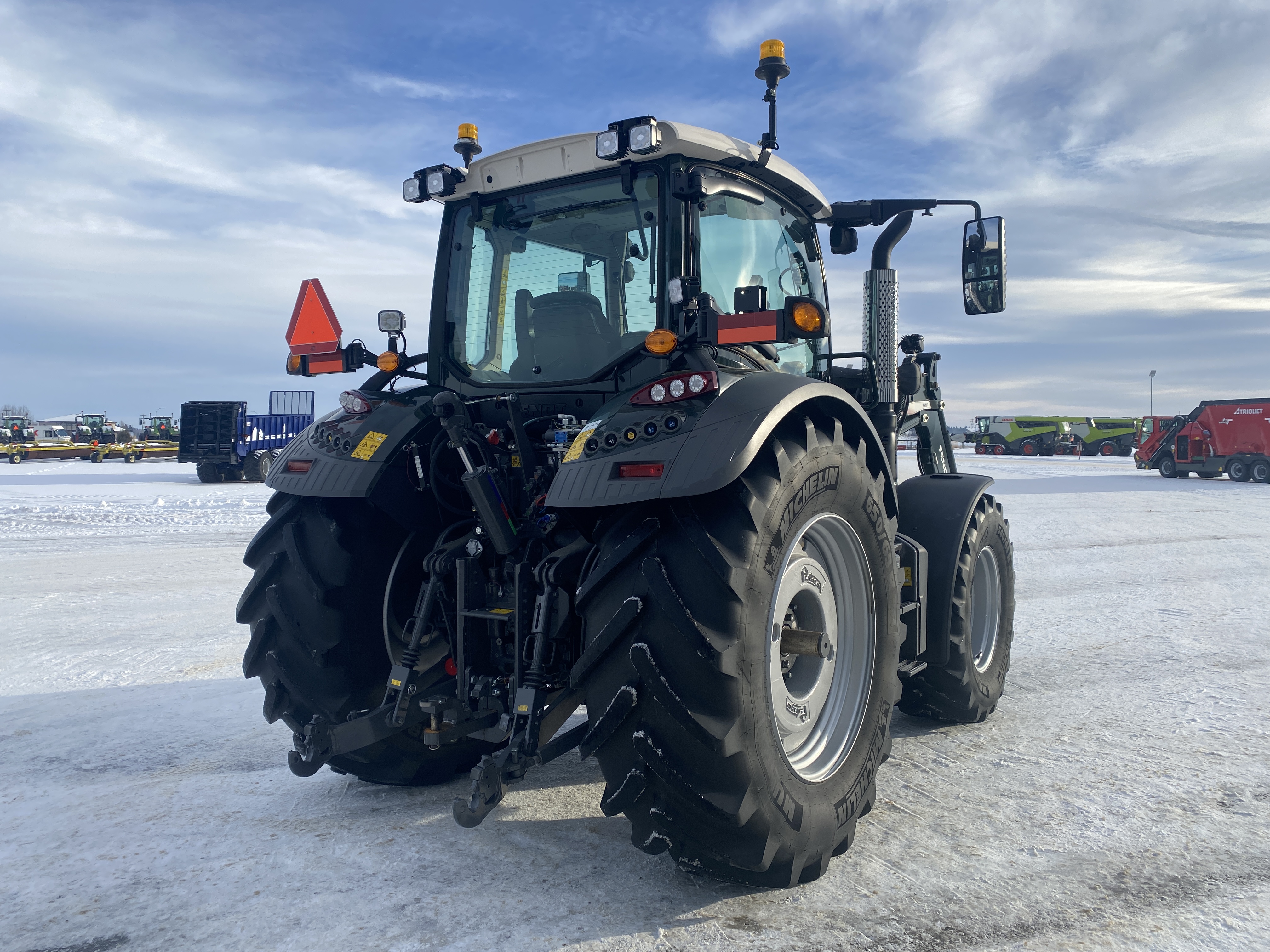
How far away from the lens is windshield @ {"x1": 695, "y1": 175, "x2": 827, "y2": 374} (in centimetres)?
345

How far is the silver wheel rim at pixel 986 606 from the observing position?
4922 millimetres

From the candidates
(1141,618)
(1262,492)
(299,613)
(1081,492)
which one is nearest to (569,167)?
(299,613)

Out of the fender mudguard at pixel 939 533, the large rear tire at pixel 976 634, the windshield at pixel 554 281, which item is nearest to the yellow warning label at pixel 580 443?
the windshield at pixel 554 281

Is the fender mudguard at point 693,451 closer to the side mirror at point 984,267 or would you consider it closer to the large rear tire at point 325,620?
the large rear tire at point 325,620

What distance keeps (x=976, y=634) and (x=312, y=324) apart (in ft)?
12.7

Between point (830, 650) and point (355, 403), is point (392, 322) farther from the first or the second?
point (830, 650)

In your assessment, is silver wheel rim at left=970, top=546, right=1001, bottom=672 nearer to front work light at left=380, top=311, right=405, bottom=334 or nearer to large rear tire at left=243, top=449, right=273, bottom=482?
front work light at left=380, top=311, right=405, bottom=334

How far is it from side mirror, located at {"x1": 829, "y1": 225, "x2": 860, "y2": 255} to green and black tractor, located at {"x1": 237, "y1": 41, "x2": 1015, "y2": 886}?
245mm

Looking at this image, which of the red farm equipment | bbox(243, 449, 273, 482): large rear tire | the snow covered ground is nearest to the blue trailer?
bbox(243, 449, 273, 482): large rear tire

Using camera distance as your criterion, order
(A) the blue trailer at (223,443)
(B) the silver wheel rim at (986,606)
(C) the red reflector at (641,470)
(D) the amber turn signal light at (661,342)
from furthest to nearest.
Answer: (A) the blue trailer at (223,443), (B) the silver wheel rim at (986,606), (D) the amber turn signal light at (661,342), (C) the red reflector at (641,470)

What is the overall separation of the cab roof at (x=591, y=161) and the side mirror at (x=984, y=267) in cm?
88

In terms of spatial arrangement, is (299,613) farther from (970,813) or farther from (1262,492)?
(1262,492)

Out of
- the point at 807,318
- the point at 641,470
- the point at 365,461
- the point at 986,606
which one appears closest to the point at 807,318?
the point at 807,318

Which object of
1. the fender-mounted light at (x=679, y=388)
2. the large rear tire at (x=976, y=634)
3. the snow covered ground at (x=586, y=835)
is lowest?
the snow covered ground at (x=586, y=835)
